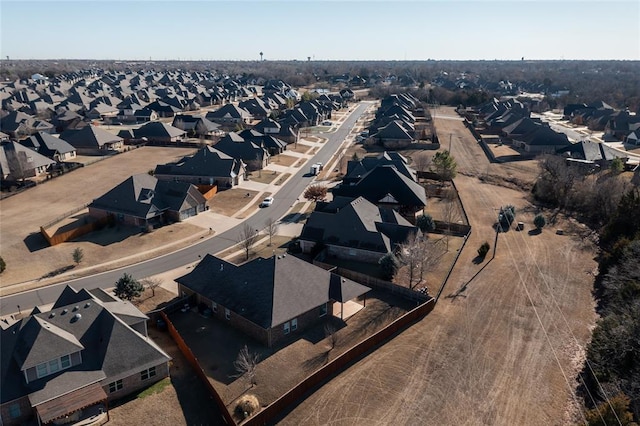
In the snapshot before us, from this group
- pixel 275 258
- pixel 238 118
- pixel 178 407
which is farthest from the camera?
pixel 238 118

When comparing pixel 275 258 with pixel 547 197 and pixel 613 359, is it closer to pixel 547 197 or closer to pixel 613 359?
pixel 613 359

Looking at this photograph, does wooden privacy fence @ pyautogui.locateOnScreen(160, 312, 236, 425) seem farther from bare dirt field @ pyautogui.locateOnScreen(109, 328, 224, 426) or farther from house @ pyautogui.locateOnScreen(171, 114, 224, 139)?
house @ pyautogui.locateOnScreen(171, 114, 224, 139)

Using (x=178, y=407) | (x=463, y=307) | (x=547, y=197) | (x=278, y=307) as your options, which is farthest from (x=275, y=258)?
(x=547, y=197)

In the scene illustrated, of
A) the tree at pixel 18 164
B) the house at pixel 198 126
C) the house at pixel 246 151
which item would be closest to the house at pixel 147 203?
the house at pixel 246 151

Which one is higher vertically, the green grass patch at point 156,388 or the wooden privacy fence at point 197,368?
the wooden privacy fence at point 197,368

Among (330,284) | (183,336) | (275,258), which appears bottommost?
(183,336)

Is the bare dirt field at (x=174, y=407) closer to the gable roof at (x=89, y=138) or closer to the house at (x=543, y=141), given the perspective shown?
the gable roof at (x=89, y=138)
